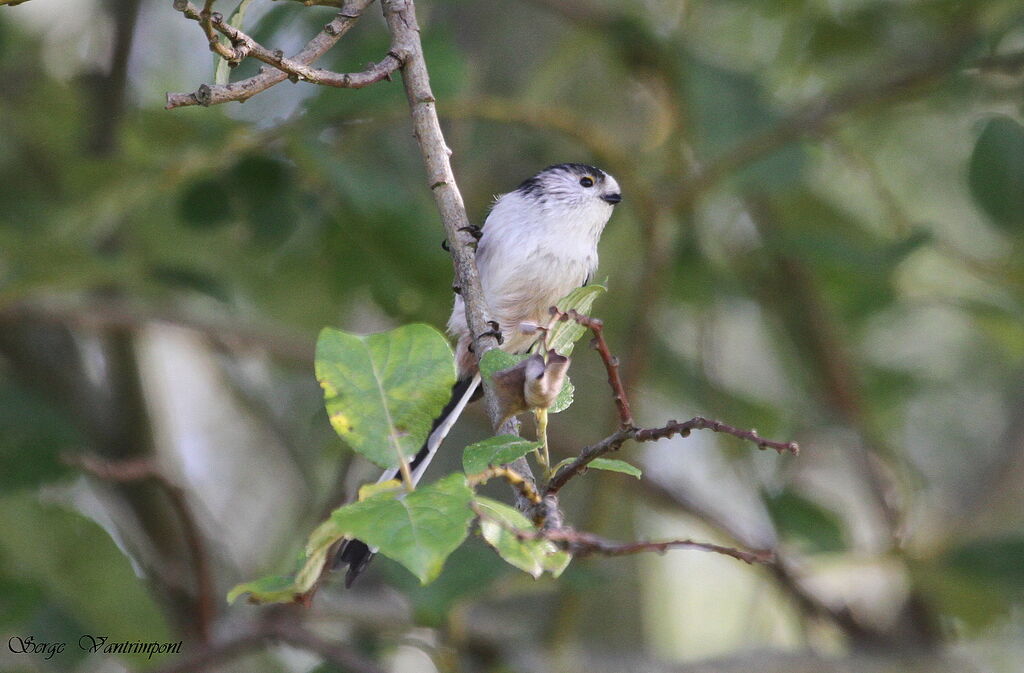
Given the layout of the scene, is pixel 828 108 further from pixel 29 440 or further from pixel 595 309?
pixel 29 440

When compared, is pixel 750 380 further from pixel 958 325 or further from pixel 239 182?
pixel 239 182

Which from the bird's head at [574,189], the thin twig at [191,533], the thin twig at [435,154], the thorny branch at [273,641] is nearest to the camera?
the thin twig at [435,154]

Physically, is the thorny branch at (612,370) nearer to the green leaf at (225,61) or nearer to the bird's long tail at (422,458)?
the bird's long tail at (422,458)

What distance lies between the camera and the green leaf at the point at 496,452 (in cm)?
135

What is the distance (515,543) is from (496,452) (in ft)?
0.62

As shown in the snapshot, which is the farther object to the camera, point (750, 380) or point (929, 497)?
point (750, 380)

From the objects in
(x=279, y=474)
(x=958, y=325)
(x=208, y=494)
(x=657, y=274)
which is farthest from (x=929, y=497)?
(x=208, y=494)

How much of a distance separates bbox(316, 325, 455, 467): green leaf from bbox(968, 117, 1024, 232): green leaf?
2.05 meters

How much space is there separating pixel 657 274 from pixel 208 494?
9.05 ft

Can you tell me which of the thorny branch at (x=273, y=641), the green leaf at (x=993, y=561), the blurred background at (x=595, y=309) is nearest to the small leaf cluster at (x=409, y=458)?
the blurred background at (x=595, y=309)

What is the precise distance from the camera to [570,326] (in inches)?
58.0

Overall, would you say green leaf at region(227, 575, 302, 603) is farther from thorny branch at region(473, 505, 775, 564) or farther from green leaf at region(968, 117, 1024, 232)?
green leaf at region(968, 117, 1024, 232)

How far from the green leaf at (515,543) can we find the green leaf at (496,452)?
111 mm

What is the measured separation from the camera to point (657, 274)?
138 inches
